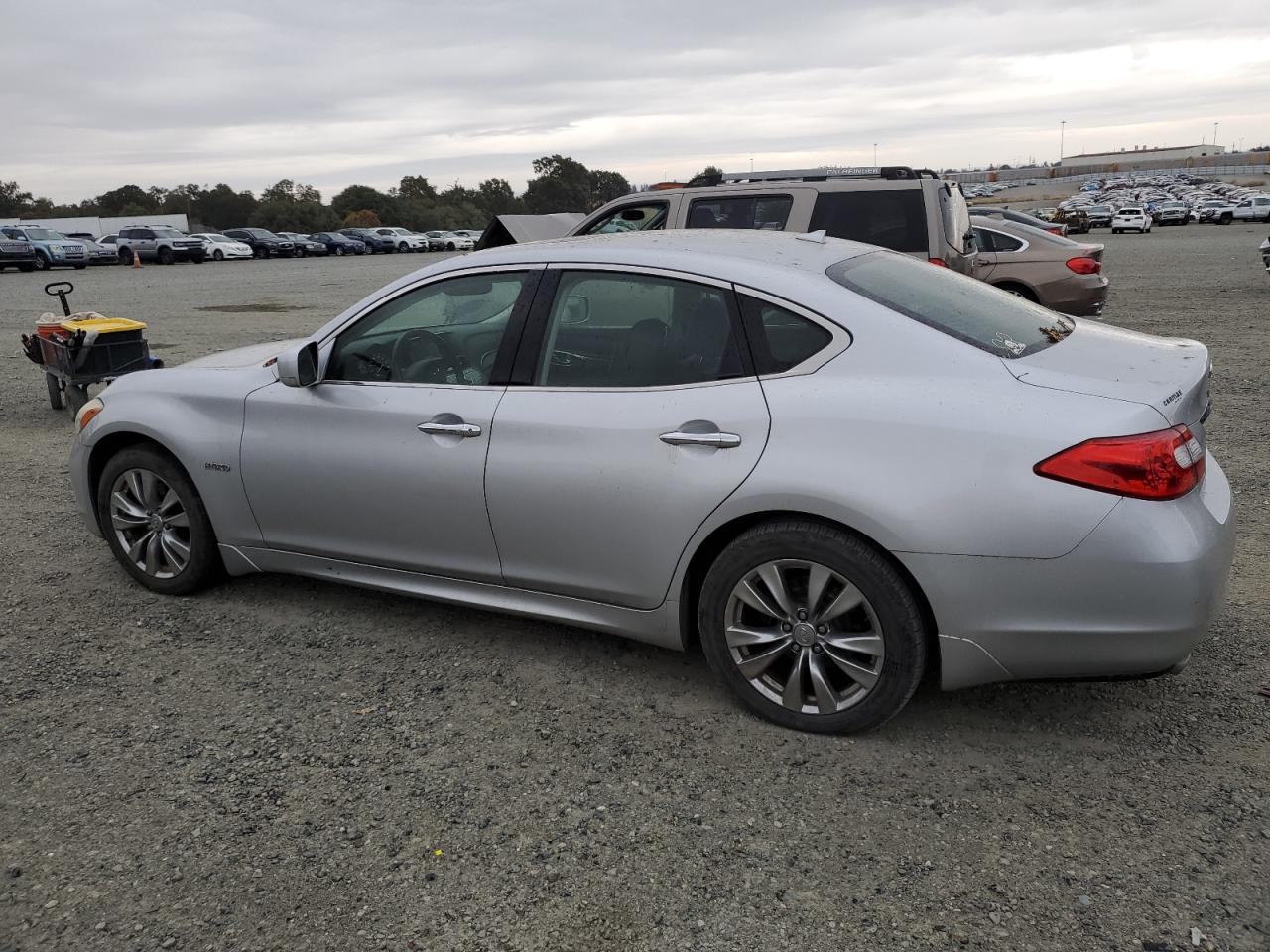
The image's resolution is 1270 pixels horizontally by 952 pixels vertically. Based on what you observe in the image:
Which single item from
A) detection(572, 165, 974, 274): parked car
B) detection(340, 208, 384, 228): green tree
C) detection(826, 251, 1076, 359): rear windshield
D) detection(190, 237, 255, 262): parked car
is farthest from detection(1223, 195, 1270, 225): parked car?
detection(340, 208, 384, 228): green tree

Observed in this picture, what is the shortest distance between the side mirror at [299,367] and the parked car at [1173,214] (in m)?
62.7

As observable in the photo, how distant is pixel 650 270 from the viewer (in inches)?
147

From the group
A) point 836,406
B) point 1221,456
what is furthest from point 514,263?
point 1221,456

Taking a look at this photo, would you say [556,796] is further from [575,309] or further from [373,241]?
[373,241]

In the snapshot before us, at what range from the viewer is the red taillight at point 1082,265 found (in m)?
13.2

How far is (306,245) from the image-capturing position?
49.8m

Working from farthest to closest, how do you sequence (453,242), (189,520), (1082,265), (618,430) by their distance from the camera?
(453,242) → (1082,265) → (189,520) → (618,430)

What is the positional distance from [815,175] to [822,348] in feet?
21.9

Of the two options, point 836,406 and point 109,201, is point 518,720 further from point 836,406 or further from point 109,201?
point 109,201

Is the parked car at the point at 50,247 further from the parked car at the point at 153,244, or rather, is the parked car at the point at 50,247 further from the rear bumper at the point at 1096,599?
the rear bumper at the point at 1096,599

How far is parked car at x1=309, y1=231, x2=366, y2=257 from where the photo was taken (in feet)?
169

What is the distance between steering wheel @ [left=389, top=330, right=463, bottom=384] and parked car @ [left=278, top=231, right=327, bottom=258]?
158 ft

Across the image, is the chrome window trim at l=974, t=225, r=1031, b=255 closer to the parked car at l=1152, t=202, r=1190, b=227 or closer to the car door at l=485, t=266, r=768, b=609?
the car door at l=485, t=266, r=768, b=609

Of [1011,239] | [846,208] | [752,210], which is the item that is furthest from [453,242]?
[846,208]
